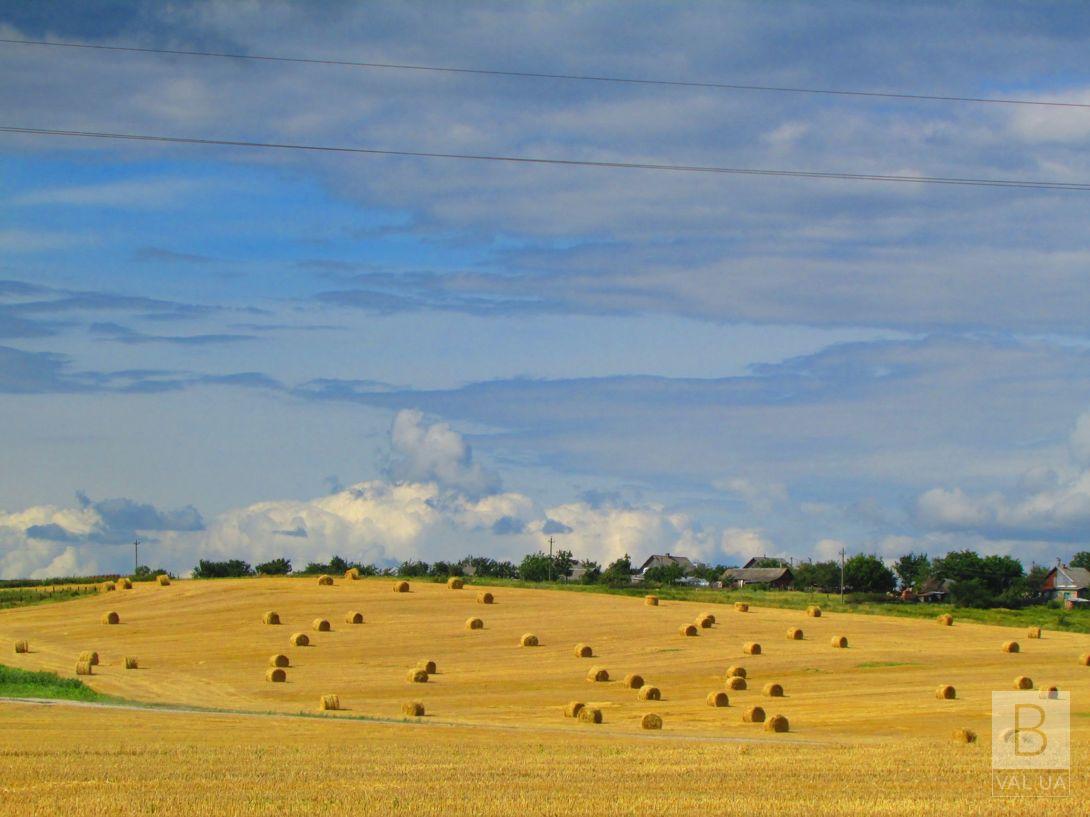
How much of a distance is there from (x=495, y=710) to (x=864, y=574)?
13498 cm

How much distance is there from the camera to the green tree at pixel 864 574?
6944 inches

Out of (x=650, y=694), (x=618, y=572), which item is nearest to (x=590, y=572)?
(x=618, y=572)

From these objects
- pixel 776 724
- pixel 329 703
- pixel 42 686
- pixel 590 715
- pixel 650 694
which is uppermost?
pixel 650 694

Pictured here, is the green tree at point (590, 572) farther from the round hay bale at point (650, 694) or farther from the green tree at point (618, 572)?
the round hay bale at point (650, 694)

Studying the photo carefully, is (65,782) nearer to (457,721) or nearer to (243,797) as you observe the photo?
(243,797)

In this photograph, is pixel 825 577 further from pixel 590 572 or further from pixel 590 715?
pixel 590 715

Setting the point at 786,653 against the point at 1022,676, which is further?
the point at 786,653

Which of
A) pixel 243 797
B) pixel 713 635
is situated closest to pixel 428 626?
pixel 713 635

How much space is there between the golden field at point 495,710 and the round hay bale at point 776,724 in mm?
538

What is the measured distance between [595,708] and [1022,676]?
2393 cm

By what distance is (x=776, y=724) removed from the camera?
43031 millimetres

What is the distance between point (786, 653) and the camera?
6431 centimetres

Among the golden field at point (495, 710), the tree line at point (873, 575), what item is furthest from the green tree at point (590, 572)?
the golden field at point (495, 710)

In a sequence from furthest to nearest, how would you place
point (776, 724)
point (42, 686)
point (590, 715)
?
1. point (42, 686)
2. point (590, 715)
3. point (776, 724)
